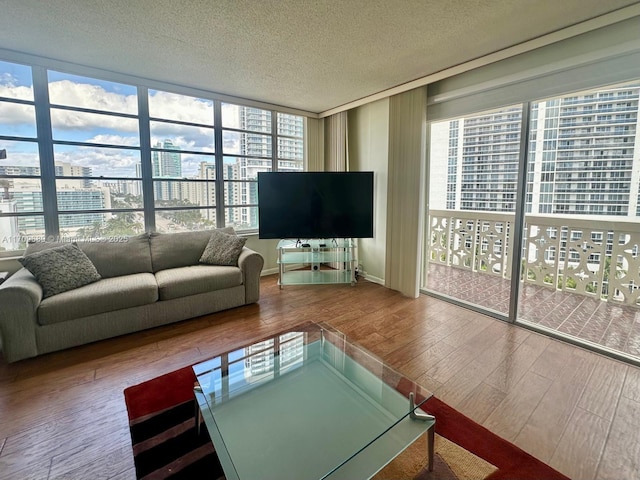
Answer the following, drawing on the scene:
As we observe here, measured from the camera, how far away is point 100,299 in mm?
2562

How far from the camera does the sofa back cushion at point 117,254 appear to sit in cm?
301

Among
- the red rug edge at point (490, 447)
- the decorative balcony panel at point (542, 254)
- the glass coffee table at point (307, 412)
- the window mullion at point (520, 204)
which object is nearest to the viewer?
the glass coffee table at point (307, 412)

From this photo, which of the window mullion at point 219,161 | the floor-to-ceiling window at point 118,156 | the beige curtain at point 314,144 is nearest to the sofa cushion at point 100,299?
the floor-to-ceiling window at point 118,156

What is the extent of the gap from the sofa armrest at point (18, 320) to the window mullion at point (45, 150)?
3.36 ft

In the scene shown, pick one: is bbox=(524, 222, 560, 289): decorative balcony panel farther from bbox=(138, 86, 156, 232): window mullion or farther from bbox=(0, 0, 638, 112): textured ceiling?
bbox=(138, 86, 156, 232): window mullion

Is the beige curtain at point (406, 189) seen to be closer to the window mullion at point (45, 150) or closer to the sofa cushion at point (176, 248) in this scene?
the sofa cushion at point (176, 248)

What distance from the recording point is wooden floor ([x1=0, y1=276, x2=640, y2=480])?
1510mm

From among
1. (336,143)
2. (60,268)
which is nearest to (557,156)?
(336,143)

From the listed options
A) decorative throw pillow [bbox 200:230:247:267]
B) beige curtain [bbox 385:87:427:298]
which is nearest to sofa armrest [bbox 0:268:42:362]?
decorative throw pillow [bbox 200:230:247:267]

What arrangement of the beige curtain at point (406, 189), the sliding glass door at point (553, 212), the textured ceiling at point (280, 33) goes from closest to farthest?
the textured ceiling at point (280, 33)
the sliding glass door at point (553, 212)
the beige curtain at point (406, 189)

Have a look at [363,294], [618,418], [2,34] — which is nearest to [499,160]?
[363,294]

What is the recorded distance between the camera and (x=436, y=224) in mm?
4977

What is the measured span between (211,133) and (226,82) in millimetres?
794

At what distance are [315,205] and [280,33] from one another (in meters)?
1.93
